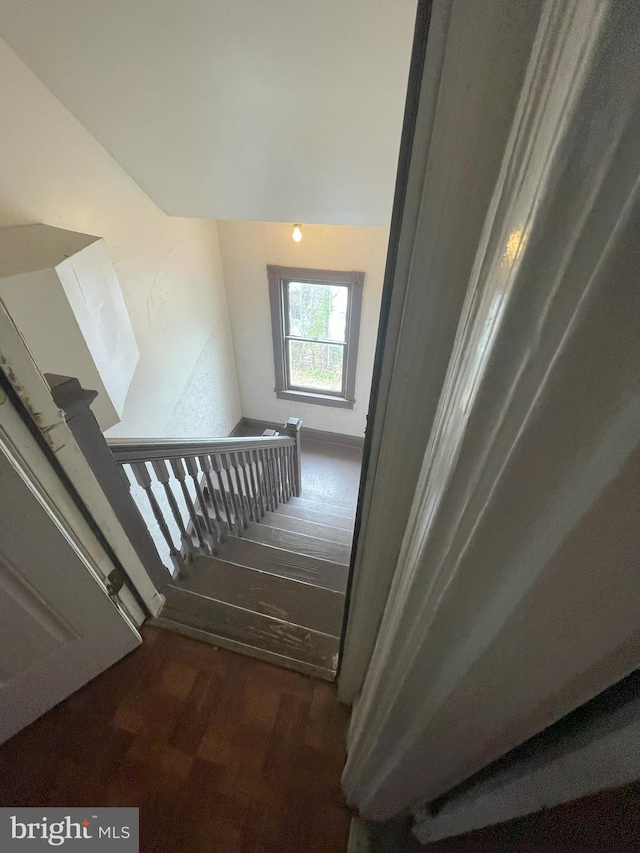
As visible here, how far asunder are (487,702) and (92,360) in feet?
5.13

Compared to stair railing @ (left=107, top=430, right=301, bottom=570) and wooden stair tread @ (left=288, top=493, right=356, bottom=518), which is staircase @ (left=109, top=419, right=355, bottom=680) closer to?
stair railing @ (left=107, top=430, right=301, bottom=570)

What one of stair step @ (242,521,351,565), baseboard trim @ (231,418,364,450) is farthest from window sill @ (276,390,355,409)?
stair step @ (242,521,351,565)

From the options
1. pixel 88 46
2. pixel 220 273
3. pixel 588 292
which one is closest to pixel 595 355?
pixel 588 292

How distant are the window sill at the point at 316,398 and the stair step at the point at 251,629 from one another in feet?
9.30

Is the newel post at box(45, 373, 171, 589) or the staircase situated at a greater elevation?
the newel post at box(45, 373, 171, 589)

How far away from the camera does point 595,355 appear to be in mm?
169

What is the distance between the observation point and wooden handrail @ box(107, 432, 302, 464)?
118 cm

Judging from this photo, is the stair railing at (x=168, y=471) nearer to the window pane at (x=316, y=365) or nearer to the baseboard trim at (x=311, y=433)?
the window pane at (x=316, y=365)

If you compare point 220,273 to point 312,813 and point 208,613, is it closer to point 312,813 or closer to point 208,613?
point 208,613

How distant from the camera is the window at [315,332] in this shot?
3.37 metres

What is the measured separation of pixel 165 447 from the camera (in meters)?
1.34

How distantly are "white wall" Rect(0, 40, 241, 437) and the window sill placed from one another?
639 mm

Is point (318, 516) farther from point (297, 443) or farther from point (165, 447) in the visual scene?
point (165, 447)

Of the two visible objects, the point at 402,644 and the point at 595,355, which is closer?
the point at 595,355
